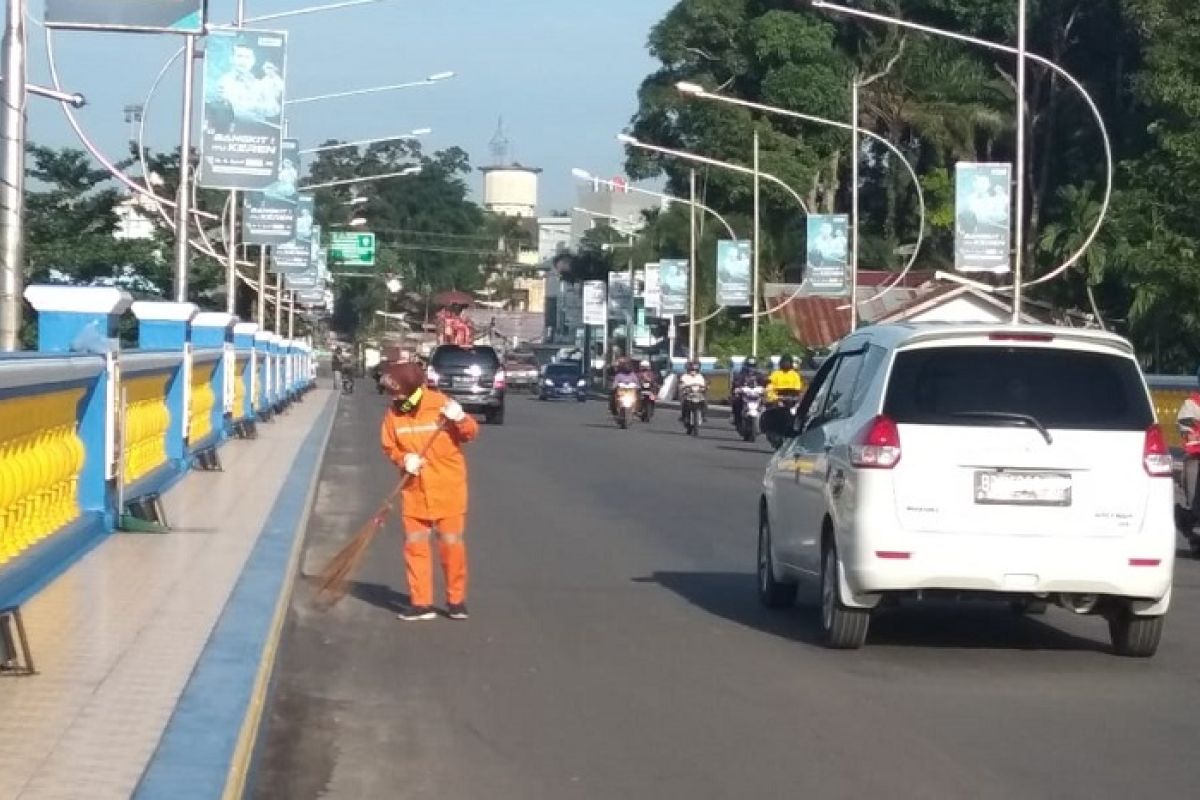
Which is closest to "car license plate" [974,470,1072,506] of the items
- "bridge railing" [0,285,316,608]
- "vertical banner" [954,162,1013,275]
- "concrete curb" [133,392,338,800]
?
"concrete curb" [133,392,338,800]

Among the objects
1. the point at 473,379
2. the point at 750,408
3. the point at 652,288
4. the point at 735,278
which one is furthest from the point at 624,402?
the point at 652,288

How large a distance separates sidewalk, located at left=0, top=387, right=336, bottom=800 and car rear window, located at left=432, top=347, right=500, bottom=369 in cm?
2799

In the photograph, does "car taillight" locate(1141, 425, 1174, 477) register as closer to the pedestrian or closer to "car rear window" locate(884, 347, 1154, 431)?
"car rear window" locate(884, 347, 1154, 431)

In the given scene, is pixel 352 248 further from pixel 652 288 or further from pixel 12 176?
pixel 12 176

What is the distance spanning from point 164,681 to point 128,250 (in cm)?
3064

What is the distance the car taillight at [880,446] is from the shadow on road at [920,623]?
56.6 inches

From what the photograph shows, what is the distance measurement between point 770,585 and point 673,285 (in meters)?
55.8

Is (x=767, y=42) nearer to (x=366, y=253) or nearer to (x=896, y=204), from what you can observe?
(x=896, y=204)

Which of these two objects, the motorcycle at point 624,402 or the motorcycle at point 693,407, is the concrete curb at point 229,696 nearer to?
the motorcycle at point 693,407

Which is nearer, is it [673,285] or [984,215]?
[984,215]

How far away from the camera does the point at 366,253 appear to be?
76.4 metres

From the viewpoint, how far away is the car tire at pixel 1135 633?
38.3 feet

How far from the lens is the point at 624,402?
45.4 metres

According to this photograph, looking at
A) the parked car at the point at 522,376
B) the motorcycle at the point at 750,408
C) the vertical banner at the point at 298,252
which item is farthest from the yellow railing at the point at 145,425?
the parked car at the point at 522,376
